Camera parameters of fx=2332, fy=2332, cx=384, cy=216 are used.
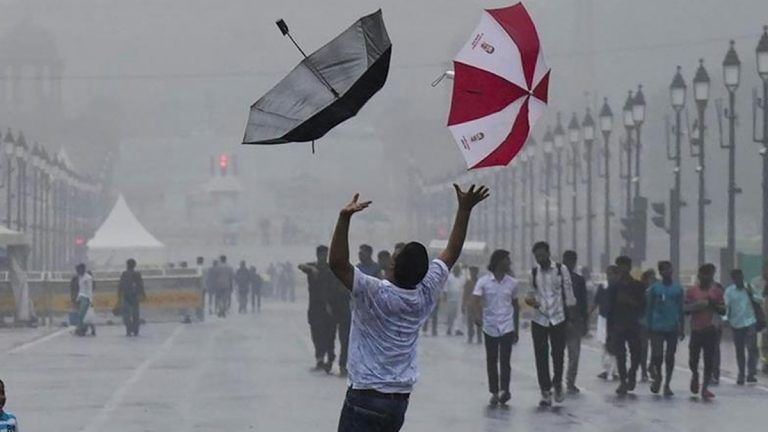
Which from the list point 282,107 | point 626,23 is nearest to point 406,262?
point 282,107

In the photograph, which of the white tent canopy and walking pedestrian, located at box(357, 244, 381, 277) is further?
the white tent canopy

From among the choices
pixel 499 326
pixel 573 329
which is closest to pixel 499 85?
pixel 499 326

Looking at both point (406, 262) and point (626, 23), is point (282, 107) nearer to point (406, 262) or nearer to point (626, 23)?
point (406, 262)

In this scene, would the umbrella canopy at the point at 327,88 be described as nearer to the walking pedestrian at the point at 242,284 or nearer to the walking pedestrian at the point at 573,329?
the walking pedestrian at the point at 573,329

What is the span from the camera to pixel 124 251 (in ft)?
221

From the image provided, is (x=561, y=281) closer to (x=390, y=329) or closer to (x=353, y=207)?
(x=390, y=329)

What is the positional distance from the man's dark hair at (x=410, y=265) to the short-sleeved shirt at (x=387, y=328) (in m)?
0.04

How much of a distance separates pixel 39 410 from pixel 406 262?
9.58 meters

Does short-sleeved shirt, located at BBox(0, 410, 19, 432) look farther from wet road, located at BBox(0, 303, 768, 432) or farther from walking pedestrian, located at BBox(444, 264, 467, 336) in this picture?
walking pedestrian, located at BBox(444, 264, 467, 336)

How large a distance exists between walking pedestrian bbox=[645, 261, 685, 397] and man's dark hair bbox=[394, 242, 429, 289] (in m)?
11.2

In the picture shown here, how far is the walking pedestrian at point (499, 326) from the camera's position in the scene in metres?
19.5

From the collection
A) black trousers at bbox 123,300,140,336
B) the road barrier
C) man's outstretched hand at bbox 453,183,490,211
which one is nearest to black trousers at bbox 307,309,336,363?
black trousers at bbox 123,300,140,336

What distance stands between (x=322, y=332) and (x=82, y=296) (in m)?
13.5

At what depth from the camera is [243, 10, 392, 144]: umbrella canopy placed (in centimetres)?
988
